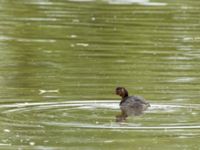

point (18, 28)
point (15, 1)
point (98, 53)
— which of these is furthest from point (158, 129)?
point (15, 1)

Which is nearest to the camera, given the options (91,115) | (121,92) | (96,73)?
(91,115)

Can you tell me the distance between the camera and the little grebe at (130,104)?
556 inches

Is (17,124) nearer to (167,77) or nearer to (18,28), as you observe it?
(167,77)

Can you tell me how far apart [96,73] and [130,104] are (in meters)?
2.61

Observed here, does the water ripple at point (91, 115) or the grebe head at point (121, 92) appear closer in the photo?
the water ripple at point (91, 115)

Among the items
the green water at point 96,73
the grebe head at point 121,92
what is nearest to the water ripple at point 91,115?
the green water at point 96,73

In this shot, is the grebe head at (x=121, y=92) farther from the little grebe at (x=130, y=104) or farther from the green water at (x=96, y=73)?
the green water at (x=96, y=73)

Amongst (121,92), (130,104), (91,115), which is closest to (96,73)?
(121,92)

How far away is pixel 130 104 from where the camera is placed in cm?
1464

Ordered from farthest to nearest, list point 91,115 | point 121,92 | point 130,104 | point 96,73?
point 96,73
point 121,92
point 130,104
point 91,115

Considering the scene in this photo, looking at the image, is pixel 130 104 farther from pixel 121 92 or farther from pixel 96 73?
pixel 96 73

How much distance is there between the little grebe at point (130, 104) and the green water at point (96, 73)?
0.13m

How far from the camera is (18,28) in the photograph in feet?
73.3

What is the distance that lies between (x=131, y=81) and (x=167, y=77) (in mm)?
596
